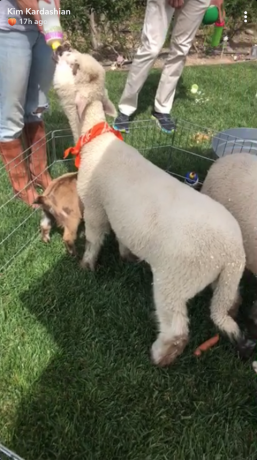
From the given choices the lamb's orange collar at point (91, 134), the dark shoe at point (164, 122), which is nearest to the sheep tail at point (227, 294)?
the lamb's orange collar at point (91, 134)

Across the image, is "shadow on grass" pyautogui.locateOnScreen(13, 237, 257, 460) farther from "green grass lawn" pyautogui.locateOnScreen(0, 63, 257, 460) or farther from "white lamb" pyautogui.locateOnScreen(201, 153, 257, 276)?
"white lamb" pyautogui.locateOnScreen(201, 153, 257, 276)

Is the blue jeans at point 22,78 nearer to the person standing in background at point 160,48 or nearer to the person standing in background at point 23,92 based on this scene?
the person standing in background at point 23,92

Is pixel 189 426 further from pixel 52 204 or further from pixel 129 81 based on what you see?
pixel 129 81

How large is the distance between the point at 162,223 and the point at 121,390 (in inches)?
36.3

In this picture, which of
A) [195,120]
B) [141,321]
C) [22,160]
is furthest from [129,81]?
[141,321]

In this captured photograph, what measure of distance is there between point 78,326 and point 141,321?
0.39 meters

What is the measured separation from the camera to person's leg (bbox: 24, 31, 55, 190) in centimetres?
308

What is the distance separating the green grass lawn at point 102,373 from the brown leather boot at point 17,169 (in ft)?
0.72

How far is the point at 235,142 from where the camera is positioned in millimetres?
3646

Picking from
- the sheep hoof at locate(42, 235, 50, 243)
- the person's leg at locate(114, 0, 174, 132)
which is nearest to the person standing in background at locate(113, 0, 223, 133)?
the person's leg at locate(114, 0, 174, 132)

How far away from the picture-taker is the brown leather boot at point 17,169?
10.7 ft

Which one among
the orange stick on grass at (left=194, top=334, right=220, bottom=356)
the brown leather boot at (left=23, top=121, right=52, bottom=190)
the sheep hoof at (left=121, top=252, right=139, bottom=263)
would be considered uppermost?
the brown leather boot at (left=23, top=121, right=52, bottom=190)

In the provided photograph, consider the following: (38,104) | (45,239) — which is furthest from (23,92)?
(45,239)

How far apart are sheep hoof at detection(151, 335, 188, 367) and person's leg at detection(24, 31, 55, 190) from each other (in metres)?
1.70
